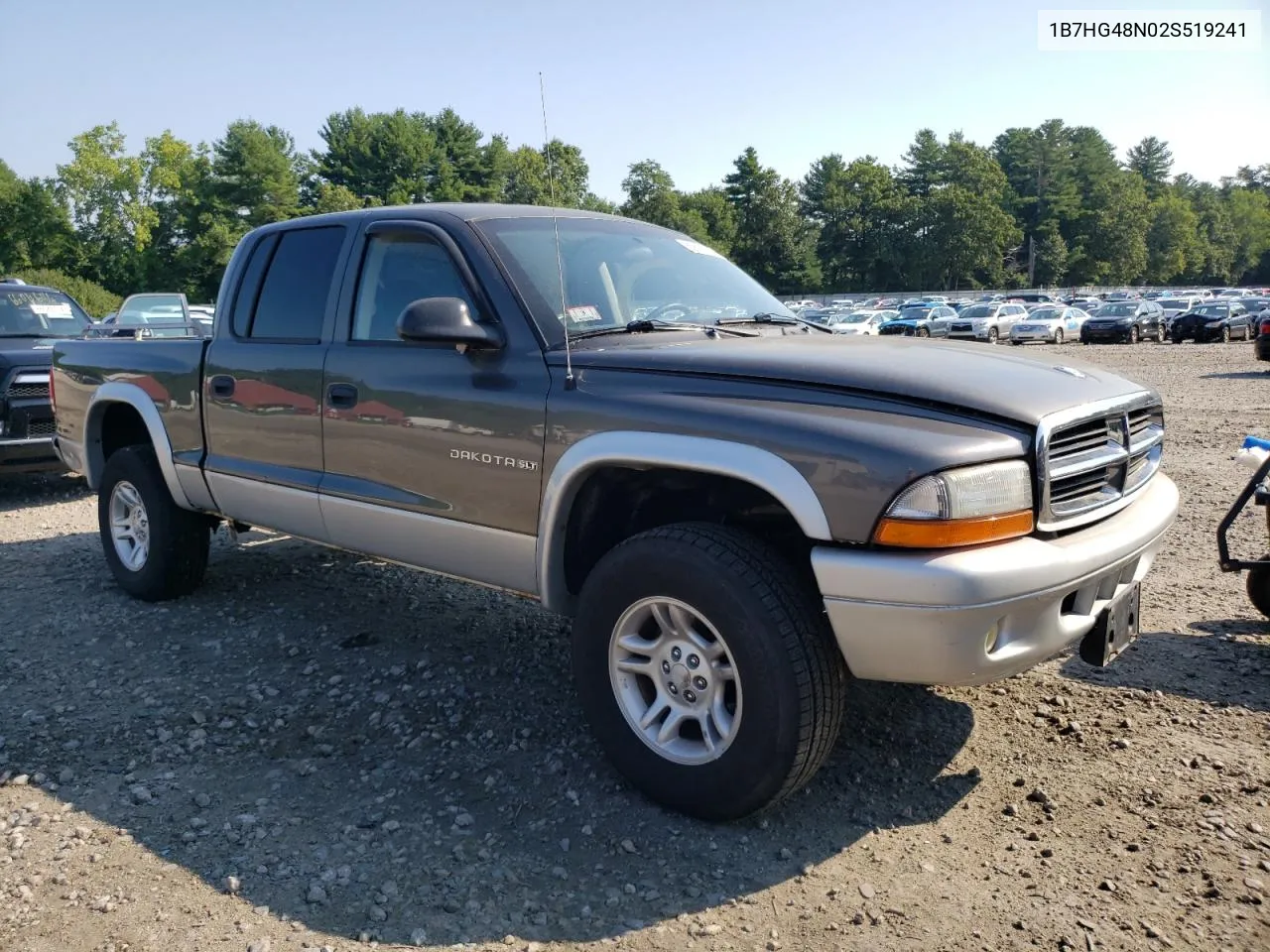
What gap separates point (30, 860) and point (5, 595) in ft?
10.7

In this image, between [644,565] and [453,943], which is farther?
[644,565]

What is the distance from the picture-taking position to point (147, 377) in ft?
16.5

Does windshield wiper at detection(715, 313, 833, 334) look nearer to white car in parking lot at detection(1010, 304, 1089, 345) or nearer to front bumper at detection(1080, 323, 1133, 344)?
white car in parking lot at detection(1010, 304, 1089, 345)

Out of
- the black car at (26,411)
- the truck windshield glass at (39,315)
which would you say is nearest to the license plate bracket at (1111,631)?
the black car at (26,411)

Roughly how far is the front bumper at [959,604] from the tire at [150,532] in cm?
386

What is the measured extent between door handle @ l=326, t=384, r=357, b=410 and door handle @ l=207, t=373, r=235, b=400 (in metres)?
0.81

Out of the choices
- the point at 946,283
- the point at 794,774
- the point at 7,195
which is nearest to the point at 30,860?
the point at 794,774

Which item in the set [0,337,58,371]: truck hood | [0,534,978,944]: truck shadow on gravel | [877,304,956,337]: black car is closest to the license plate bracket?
[0,534,978,944]: truck shadow on gravel

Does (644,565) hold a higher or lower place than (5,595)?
higher

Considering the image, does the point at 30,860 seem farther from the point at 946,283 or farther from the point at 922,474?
the point at 946,283

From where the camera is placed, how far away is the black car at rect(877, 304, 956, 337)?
35.6 meters

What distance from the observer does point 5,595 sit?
5559 mm

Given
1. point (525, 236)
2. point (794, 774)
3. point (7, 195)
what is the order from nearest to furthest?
point (794, 774), point (525, 236), point (7, 195)

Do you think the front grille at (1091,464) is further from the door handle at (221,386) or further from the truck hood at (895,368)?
the door handle at (221,386)
